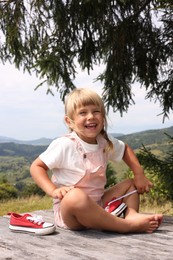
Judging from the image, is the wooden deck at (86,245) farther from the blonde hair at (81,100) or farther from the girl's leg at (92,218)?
the blonde hair at (81,100)

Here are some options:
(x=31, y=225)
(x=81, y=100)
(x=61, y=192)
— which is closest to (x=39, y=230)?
(x=31, y=225)

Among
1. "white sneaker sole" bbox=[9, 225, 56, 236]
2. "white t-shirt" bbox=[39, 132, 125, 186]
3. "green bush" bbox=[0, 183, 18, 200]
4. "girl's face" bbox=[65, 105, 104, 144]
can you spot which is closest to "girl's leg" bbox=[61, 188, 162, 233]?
"white sneaker sole" bbox=[9, 225, 56, 236]

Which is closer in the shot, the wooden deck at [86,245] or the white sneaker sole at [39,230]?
the wooden deck at [86,245]

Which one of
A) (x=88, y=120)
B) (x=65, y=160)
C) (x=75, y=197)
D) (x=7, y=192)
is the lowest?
(x=7, y=192)

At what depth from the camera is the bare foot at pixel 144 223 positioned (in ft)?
8.79

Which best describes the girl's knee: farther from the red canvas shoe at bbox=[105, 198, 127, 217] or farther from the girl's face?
the girl's face

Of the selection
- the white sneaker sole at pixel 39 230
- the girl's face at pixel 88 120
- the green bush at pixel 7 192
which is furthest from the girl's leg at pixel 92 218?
the green bush at pixel 7 192

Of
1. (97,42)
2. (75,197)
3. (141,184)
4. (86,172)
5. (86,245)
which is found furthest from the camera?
(97,42)

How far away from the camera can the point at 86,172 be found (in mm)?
2773

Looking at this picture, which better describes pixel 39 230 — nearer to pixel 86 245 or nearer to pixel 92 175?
pixel 86 245

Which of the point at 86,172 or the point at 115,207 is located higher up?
the point at 86,172

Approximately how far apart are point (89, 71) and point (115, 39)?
0.84 m

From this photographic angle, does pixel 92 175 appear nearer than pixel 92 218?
No

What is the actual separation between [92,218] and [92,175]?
0.32 m
